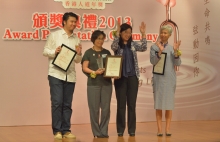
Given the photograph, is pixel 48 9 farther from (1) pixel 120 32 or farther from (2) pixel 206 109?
(2) pixel 206 109

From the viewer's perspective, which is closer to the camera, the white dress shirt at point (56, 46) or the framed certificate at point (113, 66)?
the white dress shirt at point (56, 46)

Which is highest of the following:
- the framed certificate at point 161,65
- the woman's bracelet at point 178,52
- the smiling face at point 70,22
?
the smiling face at point 70,22

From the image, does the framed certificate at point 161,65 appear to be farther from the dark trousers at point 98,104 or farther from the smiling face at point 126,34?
the dark trousers at point 98,104

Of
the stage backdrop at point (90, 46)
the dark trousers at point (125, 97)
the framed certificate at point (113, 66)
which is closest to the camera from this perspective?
the framed certificate at point (113, 66)

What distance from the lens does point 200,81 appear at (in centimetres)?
771

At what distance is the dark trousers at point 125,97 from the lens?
18.0 ft

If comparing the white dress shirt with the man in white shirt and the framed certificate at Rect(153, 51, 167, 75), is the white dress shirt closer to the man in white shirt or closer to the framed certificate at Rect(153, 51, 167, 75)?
the man in white shirt

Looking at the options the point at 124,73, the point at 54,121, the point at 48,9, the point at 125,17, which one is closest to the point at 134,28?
the point at 125,17

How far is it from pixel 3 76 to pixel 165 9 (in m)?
2.90

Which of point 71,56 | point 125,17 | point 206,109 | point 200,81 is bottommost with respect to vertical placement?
point 206,109

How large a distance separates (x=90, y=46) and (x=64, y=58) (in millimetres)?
1911

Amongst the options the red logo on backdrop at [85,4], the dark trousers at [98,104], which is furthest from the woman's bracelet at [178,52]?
the red logo on backdrop at [85,4]

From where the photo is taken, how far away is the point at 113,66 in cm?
541

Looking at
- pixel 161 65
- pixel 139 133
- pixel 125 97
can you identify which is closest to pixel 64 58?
pixel 125 97
